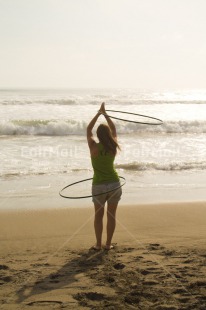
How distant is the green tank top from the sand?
0.88 m

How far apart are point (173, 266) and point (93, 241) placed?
1451mm

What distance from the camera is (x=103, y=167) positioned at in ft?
18.4

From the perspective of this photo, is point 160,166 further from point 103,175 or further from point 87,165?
point 103,175

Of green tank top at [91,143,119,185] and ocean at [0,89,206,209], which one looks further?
ocean at [0,89,206,209]

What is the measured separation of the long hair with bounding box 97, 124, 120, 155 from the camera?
5402 mm

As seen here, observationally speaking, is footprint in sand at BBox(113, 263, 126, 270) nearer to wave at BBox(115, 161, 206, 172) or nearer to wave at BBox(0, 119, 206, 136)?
wave at BBox(115, 161, 206, 172)

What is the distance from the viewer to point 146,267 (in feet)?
16.5

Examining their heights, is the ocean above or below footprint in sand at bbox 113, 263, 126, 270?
above

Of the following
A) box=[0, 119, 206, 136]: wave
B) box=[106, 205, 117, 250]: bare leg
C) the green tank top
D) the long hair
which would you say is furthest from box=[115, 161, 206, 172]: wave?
box=[0, 119, 206, 136]: wave

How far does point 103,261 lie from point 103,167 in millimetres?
1107

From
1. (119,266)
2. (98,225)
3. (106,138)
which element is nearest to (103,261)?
(119,266)

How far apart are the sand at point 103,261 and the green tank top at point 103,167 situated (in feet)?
2.89

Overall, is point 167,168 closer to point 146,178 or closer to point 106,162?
point 146,178

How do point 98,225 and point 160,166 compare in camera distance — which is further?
point 160,166
